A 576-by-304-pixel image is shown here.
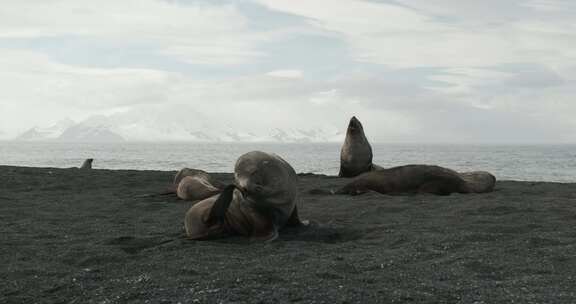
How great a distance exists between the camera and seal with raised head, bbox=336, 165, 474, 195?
1046cm

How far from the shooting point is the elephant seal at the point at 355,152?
14492mm

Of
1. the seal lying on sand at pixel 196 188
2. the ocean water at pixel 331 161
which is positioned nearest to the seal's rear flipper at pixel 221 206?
the seal lying on sand at pixel 196 188

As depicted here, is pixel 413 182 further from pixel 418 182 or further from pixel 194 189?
pixel 194 189

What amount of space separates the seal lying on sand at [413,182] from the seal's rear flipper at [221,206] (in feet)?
14.8

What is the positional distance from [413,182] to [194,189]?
3.75m

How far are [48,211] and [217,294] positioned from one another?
Result: 223 inches

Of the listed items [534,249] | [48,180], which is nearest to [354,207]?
[534,249]

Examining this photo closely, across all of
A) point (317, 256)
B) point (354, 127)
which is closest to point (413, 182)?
point (354, 127)

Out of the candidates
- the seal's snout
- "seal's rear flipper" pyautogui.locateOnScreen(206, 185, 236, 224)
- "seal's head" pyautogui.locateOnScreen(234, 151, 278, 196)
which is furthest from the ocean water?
"seal's rear flipper" pyautogui.locateOnScreen(206, 185, 236, 224)

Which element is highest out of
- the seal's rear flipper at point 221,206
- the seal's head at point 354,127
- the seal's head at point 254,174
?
the seal's head at point 354,127

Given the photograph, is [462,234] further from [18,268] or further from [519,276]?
[18,268]

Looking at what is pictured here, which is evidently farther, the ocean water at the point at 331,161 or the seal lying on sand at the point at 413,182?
the ocean water at the point at 331,161

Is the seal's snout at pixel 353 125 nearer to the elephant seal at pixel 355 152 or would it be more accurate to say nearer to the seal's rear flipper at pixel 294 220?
the elephant seal at pixel 355 152

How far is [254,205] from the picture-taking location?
251 inches
